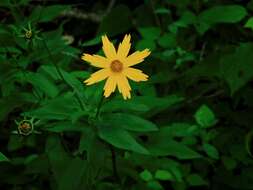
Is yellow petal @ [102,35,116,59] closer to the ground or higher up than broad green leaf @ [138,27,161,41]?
closer to the ground

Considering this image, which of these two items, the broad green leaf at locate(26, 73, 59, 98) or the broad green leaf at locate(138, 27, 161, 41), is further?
the broad green leaf at locate(138, 27, 161, 41)

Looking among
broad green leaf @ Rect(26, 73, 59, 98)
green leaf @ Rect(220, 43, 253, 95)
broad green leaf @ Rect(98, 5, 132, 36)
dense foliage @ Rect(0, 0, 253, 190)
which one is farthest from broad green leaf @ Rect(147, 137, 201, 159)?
broad green leaf @ Rect(98, 5, 132, 36)

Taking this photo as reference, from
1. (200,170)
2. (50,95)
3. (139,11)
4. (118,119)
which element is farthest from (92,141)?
(139,11)

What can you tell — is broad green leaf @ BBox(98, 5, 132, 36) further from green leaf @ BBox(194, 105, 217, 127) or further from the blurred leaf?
green leaf @ BBox(194, 105, 217, 127)

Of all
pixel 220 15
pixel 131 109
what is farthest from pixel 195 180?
pixel 220 15

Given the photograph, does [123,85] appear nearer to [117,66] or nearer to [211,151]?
[117,66]

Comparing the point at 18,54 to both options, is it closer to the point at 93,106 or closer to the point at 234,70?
the point at 93,106
